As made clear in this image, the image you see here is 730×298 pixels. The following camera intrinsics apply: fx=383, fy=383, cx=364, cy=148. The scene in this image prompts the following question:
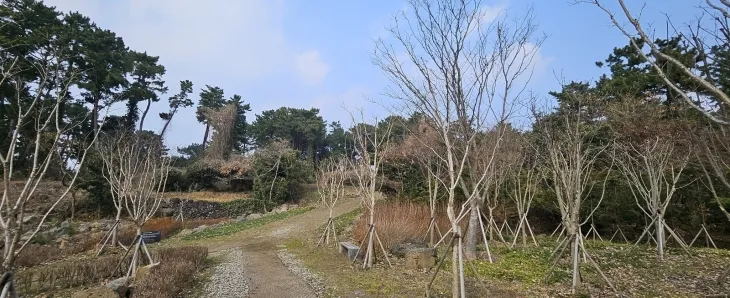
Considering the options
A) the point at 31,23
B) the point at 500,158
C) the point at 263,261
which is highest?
the point at 31,23

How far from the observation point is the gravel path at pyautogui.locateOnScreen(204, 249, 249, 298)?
20.7 feet

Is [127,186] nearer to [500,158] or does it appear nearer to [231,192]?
[500,158]

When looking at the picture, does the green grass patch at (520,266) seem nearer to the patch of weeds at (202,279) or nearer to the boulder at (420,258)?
the boulder at (420,258)

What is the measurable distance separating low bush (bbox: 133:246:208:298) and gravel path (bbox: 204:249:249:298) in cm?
40

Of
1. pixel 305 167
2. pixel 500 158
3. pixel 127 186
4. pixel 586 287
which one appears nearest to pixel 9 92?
pixel 127 186

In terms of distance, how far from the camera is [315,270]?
26.5 feet

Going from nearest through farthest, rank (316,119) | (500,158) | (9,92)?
(500,158) < (9,92) < (316,119)

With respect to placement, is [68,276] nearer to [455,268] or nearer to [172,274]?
[172,274]

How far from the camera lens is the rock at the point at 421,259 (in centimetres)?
778

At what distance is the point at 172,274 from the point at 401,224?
576cm

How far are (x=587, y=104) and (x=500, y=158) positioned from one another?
2.84m

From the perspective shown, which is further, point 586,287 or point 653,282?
point 653,282

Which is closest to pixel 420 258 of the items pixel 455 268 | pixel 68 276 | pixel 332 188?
pixel 455 268

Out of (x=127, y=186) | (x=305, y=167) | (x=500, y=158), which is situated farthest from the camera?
(x=305, y=167)
